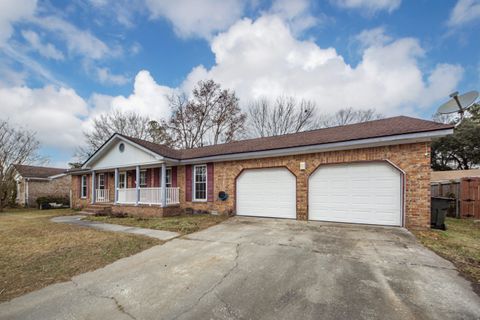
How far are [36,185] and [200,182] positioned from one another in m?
22.0

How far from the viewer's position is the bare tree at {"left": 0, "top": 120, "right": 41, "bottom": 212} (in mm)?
17812

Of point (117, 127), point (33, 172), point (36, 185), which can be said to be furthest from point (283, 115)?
point (33, 172)

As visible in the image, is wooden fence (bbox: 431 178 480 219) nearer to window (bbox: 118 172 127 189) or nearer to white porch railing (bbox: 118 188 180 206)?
white porch railing (bbox: 118 188 180 206)

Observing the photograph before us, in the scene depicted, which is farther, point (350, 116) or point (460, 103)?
point (350, 116)

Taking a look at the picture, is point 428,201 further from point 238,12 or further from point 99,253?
point 238,12

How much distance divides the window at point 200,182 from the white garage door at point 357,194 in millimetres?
5387

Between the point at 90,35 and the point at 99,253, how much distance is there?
382 inches

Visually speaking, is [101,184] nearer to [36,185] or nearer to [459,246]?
[36,185]

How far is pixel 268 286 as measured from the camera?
11.9 ft

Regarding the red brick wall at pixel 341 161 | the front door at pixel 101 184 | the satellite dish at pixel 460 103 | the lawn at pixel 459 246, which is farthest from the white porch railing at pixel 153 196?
the satellite dish at pixel 460 103

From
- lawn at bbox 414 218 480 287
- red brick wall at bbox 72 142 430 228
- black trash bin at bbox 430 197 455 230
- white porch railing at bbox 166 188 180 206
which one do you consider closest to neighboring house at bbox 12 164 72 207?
white porch railing at bbox 166 188 180 206

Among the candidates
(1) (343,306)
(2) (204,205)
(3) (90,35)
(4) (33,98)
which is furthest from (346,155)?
(4) (33,98)

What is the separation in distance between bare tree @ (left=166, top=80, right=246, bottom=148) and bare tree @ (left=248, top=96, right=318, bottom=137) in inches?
75.7

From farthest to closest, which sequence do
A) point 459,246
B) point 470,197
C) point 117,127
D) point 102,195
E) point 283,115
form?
1. point 117,127
2. point 283,115
3. point 102,195
4. point 470,197
5. point 459,246
